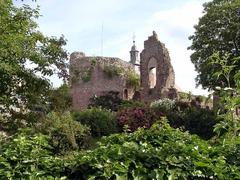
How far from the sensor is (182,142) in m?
4.85

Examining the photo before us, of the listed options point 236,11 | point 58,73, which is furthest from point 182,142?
point 236,11

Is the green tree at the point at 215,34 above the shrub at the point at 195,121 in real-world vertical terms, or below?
above

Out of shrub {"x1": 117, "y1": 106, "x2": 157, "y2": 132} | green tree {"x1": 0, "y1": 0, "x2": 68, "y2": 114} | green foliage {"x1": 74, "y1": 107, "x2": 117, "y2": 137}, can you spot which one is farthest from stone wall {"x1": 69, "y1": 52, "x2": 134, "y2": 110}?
green tree {"x1": 0, "y1": 0, "x2": 68, "y2": 114}

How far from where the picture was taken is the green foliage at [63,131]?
18016 millimetres

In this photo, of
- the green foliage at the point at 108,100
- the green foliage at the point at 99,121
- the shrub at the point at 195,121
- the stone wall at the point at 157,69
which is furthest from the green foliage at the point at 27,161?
the stone wall at the point at 157,69

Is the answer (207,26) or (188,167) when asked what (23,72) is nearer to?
(188,167)

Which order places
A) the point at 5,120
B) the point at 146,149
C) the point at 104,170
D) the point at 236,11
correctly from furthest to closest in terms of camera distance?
the point at 236,11
the point at 5,120
the point at 146,149
the point at 104,170

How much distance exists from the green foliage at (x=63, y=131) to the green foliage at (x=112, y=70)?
63.3 feet

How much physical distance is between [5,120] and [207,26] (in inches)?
1027

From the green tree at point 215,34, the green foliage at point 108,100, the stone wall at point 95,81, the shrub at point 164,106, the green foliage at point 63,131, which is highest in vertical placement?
the green tree at point 215,34

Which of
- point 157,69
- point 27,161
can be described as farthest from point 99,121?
point 27,161

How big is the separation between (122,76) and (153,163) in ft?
117

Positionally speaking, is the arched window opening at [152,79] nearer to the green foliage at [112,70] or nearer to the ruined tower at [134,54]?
the green foliage at [112,70]

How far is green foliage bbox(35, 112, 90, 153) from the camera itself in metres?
18.0
